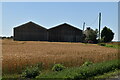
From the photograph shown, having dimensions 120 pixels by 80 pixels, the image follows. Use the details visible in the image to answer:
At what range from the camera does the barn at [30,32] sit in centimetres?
8362

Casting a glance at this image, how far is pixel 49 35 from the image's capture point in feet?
278

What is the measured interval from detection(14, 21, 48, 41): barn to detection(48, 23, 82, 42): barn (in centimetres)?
256

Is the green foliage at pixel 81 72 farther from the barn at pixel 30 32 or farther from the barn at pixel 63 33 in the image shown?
the barn at pixel 30 32

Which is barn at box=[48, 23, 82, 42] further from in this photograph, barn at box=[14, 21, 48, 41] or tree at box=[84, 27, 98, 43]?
tree at box=[84, 27, 98, 43]

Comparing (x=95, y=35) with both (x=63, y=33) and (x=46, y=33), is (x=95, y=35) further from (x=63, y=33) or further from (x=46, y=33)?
(x=46, y=33)

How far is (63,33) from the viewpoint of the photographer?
8388 cm

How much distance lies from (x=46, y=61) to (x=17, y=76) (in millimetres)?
3395

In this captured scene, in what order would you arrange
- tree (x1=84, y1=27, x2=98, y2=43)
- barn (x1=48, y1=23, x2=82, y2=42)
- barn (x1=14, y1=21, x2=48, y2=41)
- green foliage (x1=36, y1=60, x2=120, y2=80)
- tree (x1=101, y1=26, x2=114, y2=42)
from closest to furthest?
green foliage (x1=36, y1=60, x2=120, y2=80) < tree (x1=84, y1=27, x2=98, y2=43) < barn (x1=48, y1=23, x2=82, y2=42) < barn (x1=14, y1=21, x2=48, y2=41) < tree (x1=101, y1=26, x2=114, y2=42)

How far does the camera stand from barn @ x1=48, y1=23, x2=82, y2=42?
8350 cm

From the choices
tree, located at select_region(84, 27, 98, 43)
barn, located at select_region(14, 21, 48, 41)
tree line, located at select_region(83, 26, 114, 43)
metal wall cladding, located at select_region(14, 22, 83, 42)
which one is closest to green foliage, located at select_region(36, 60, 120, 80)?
tree line, located at select_region(83, 26, 114, 43)

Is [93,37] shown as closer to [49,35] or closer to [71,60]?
[49,35]

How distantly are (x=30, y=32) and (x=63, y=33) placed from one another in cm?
1260

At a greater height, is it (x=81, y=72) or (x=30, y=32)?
(x=30, y=32)

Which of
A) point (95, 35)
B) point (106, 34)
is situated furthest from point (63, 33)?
point (106, 34)
